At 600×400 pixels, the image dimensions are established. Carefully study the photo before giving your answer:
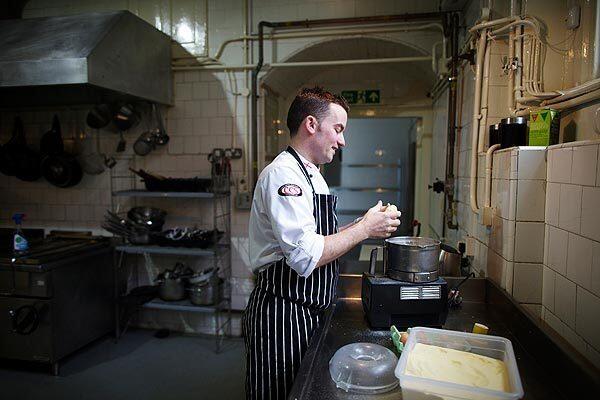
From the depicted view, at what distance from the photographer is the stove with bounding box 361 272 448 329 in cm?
127

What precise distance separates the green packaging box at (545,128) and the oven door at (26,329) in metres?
2.90

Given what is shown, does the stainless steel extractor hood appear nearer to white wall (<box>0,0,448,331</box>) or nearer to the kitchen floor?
white wall (<box>0,0,448,331</box>)

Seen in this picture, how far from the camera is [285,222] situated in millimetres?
1219

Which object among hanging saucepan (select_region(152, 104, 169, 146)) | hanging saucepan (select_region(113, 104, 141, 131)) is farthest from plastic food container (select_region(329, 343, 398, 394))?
hanging saucepan (select_region(113, 104, 141, 131))

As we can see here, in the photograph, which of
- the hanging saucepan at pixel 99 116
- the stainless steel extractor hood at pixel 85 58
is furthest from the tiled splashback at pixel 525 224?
the hanging saucepan at pixel 99 116

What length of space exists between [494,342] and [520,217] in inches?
21.8

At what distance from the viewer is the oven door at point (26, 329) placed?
8.59 feet

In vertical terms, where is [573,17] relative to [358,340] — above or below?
above

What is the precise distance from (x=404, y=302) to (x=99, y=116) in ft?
9.34

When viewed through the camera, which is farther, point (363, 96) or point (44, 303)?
point (363, 96)

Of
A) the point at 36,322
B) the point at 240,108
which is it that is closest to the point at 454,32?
the point at 240,108

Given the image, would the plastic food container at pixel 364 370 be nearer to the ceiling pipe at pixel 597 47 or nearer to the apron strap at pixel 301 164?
the apron strap at pixel 301 164

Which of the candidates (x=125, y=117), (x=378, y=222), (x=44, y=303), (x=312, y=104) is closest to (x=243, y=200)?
(x=125, y=117)

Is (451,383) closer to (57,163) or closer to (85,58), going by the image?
(85,58)
